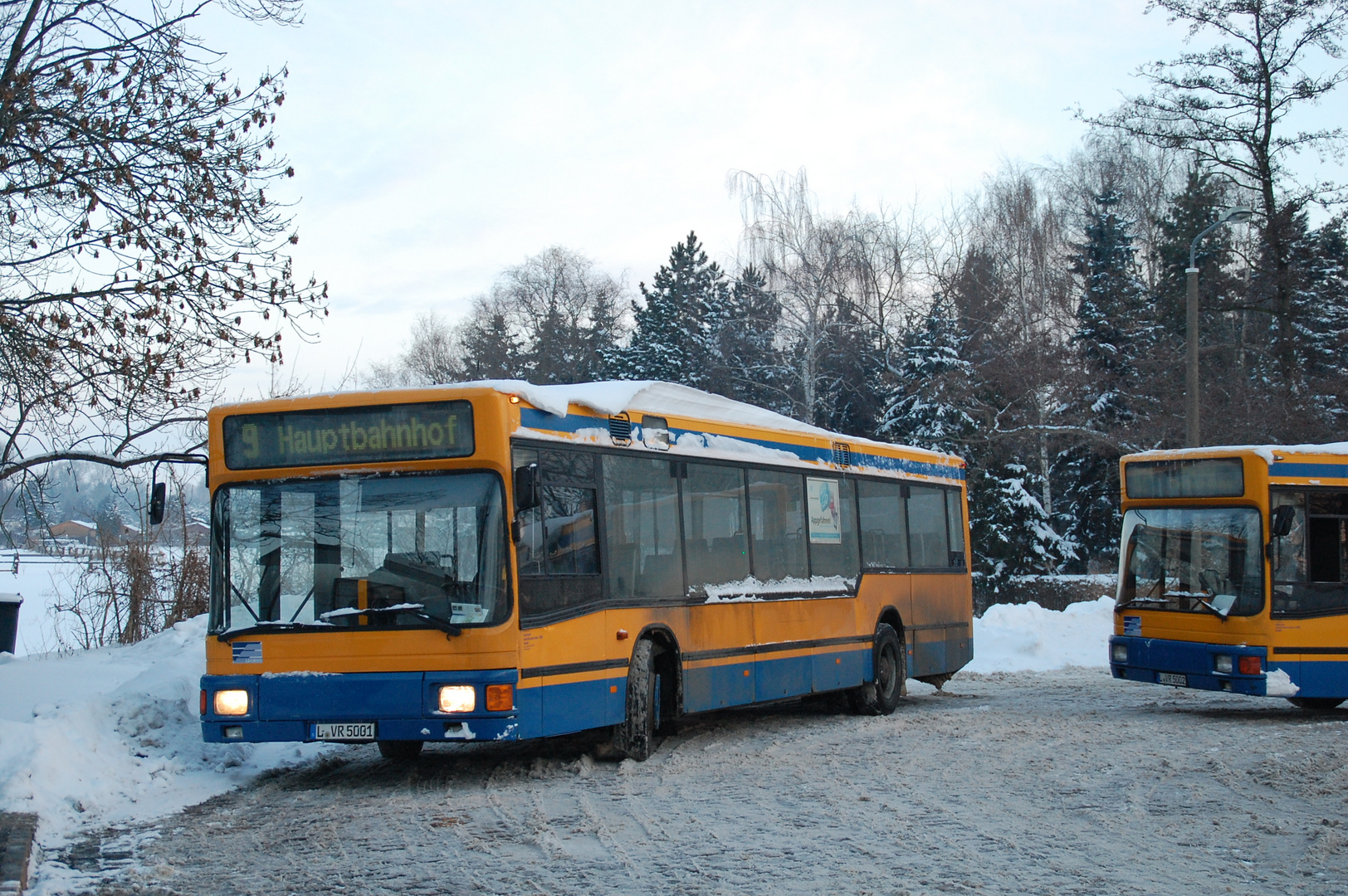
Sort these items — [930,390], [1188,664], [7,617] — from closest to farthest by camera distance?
[1188,664] < [7,617] < [930,390]

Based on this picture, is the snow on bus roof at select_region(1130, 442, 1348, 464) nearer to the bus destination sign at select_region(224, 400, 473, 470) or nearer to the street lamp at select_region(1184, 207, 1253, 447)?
the street lamp at select_region(1184, 207, 1253, 447)

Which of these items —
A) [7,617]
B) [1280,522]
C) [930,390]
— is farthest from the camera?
[930,390]

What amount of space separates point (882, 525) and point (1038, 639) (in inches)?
349

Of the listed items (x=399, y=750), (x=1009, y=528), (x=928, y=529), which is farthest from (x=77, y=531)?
(x=1009, y=528)

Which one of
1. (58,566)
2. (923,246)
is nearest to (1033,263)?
(923,246)

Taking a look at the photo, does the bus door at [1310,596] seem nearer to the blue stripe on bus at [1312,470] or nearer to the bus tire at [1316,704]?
the blue stripe on bus at [1312,470]

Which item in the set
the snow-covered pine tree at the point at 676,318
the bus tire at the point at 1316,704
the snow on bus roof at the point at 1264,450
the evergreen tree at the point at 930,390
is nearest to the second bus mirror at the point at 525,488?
the snow on bus roof at the point at 1264,450

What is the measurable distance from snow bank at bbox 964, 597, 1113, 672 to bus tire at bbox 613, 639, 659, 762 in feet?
39.1

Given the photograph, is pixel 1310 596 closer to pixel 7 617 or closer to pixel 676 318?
pixel 7 617

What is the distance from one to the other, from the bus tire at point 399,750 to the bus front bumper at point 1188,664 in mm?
7726

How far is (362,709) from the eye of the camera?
905cm

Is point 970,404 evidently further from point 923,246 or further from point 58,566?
point 58,566

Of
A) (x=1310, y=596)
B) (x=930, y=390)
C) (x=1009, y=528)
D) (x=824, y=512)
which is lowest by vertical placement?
(x=1310, y=596)

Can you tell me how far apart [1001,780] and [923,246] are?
140 feet
